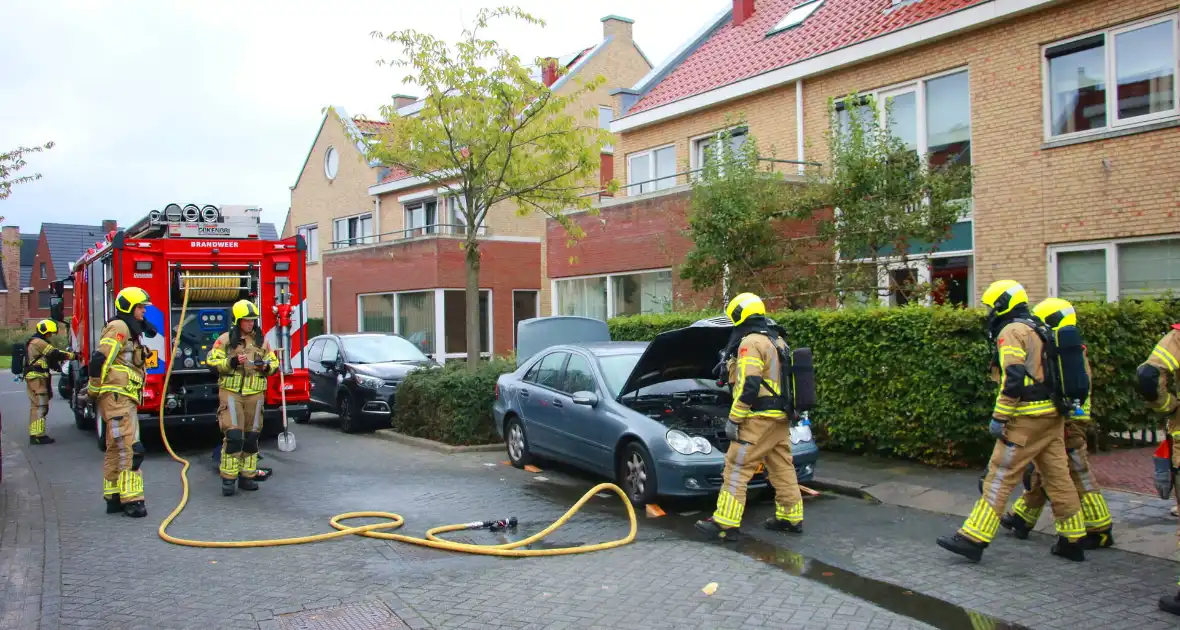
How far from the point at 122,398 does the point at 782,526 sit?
214 inches

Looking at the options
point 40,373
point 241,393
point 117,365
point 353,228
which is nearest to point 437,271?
point 353,228

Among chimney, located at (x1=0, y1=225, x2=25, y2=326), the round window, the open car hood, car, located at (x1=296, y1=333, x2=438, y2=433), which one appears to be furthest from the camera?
chimney, located at (x1=0, y1=225, x2=25, y2=326)

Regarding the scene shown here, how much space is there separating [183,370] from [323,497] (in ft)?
12.5

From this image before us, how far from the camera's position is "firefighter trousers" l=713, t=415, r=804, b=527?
6461 mm

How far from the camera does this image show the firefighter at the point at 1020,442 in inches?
223

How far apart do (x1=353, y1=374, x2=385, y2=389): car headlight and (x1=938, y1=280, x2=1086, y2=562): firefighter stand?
29.9 feet

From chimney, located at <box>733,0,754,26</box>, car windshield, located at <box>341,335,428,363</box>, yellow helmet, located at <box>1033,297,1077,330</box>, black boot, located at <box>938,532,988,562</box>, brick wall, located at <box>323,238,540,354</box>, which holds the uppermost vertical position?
chimney, located at <box>733,0,754,26</box>

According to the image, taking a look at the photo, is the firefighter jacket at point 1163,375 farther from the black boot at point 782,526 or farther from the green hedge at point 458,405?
the green hedge at point 458,405

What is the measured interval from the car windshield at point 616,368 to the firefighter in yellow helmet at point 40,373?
8.67 meters

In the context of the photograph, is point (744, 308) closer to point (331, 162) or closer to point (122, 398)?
point (122, 398)

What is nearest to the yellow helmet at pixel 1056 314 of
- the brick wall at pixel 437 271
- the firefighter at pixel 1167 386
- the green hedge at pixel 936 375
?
the firefighter at pixel 1167 386

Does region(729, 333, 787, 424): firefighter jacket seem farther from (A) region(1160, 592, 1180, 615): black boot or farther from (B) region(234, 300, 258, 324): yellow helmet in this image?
(B) region(234, 300, 258, 324): yellow helmet

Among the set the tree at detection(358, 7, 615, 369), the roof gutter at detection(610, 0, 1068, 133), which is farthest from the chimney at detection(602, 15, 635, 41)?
the tree at detection(358, 7, 615, 369)

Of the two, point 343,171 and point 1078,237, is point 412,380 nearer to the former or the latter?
point 1078,237
